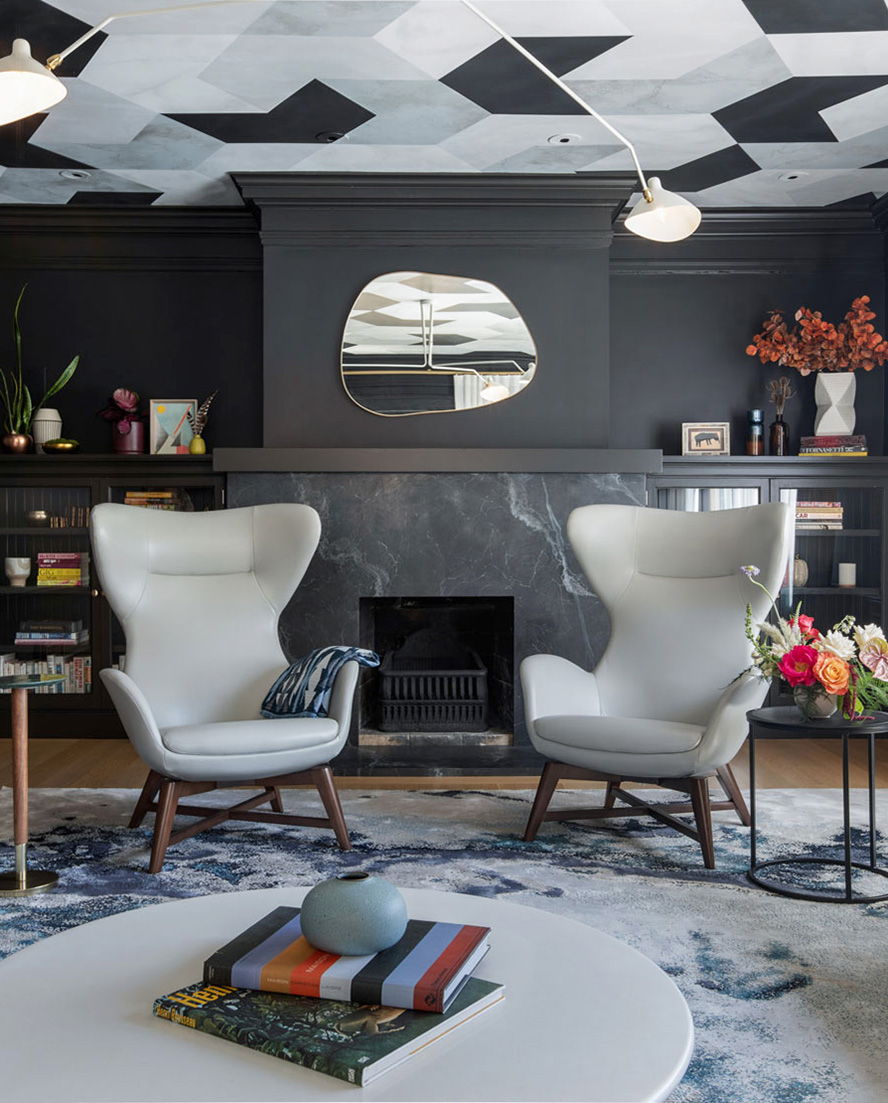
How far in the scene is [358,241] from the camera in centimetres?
448

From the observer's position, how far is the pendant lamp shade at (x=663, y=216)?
2613 mm

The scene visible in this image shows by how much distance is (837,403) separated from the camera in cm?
494

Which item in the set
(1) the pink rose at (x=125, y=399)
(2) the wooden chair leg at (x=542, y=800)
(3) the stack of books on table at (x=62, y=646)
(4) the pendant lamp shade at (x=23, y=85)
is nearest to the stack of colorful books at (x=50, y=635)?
(3) the stack of books on table at (x=62, y=646)

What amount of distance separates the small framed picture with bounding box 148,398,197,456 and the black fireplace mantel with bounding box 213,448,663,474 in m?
0.67

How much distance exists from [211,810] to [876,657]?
1.96m

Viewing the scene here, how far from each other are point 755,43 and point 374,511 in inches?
88.4

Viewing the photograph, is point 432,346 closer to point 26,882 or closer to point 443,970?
point 26,882

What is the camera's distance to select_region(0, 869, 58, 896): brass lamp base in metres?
2.57

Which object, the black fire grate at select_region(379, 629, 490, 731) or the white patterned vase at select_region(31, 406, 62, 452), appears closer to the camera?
the black fire grate at select_region(379, 629, 490, 731)

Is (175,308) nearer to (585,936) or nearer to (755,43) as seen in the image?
(755,43)

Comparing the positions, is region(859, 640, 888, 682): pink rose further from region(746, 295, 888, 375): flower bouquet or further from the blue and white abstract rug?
region(746, 295, 888, 375): flower bouquet

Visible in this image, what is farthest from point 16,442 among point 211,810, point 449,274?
point 211,810

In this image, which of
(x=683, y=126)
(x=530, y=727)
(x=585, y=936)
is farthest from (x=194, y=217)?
(x=585, y=936)

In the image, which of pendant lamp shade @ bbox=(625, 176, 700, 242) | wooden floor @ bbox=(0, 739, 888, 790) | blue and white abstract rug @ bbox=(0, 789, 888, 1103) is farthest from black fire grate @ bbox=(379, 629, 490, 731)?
pendant lamp shade @ bbox=(625, 176, 700, 242)
